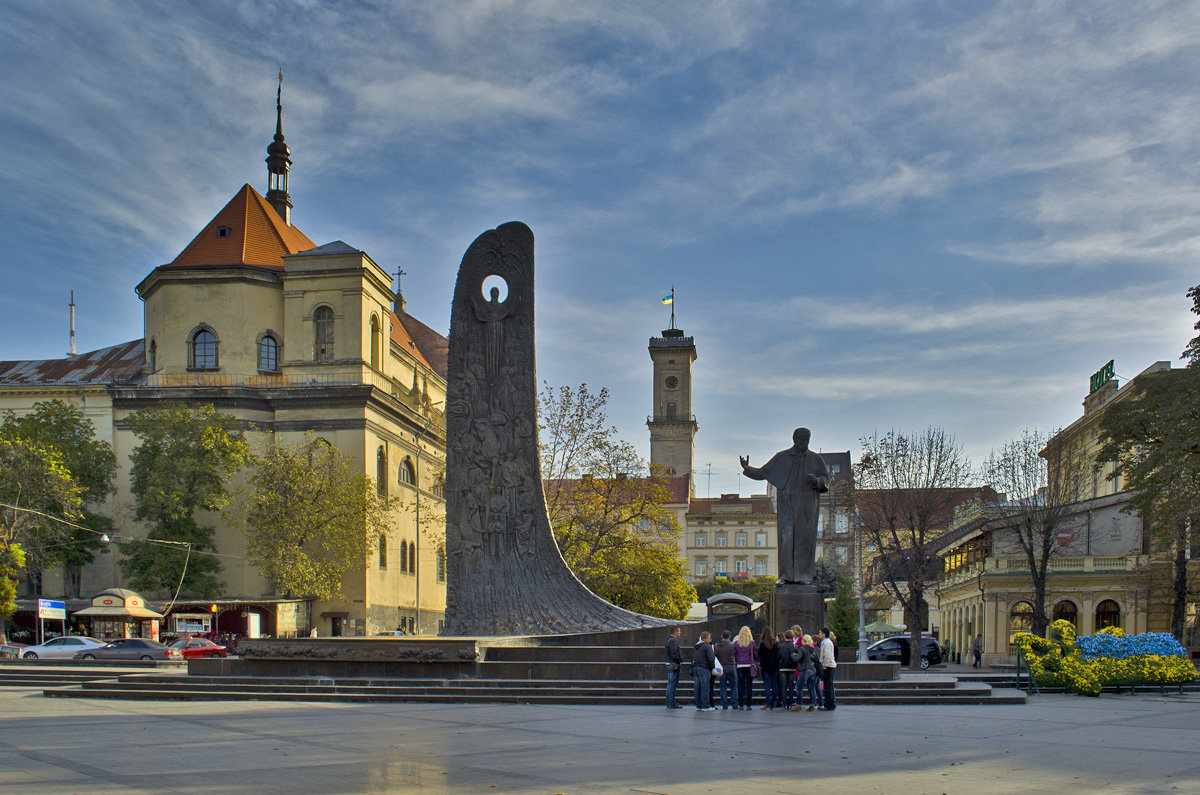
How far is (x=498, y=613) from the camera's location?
68.1ft

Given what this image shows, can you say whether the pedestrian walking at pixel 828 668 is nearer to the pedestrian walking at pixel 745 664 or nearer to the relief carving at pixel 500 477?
the pedestrian walking at pixel 745 664

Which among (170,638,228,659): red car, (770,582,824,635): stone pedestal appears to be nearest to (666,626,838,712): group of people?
(770,582,824,635): stone pedestal

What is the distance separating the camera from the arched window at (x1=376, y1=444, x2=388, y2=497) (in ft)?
174

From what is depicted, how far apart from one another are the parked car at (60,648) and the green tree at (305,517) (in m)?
8.14

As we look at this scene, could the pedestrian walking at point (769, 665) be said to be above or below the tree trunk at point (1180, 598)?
above

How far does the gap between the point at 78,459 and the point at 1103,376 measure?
51442mm

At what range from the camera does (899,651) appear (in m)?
41.9

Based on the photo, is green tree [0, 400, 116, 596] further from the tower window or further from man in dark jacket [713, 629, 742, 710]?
man in dark jacket [713, 629, 742, 710]

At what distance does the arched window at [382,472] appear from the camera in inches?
2090

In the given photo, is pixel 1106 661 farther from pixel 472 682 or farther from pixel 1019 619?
pixel 1019 619

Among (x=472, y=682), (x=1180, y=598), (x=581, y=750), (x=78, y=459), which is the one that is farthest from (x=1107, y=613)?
(x=78, y=459)

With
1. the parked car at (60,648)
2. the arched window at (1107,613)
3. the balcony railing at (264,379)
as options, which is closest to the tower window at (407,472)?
the balcony railing at (264,379)

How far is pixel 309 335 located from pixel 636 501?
65.0 ft

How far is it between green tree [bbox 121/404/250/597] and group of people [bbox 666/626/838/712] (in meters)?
33.2
